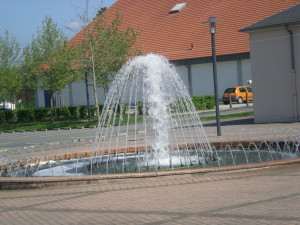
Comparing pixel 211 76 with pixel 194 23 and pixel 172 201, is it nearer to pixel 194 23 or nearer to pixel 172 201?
pixel 194 23

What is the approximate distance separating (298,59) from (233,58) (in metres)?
20.0

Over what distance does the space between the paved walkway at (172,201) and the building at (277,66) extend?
45.3ft

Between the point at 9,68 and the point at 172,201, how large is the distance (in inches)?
1496

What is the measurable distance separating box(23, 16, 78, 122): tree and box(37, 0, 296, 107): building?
778 cm

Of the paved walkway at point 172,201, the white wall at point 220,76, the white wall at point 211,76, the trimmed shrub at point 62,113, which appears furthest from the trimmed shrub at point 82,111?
the paved walkway at point 172,201

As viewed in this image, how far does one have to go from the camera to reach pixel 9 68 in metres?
44.0

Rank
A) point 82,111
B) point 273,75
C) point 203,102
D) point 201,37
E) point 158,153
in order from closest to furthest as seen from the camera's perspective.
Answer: point 158,153
point 273,75
point 82,111
point 203,102
point 201,37

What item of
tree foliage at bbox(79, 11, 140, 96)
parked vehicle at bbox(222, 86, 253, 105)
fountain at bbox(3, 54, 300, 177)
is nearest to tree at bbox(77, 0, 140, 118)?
tree foliage at bbox(79, 11, 140, 96)

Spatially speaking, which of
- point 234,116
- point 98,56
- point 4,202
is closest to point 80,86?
point 98,56

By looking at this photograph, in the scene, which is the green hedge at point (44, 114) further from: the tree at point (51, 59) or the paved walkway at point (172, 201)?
the paved walkway at point (172, 201)

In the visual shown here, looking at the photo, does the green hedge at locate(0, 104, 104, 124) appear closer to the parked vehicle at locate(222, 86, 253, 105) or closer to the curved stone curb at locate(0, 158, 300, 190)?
the parked vehicle at locate(222, 86, 253, 105)

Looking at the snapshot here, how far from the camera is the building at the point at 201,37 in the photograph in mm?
43812

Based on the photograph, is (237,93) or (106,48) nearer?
(106,48)

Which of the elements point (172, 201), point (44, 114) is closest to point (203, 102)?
point (44, 114)
